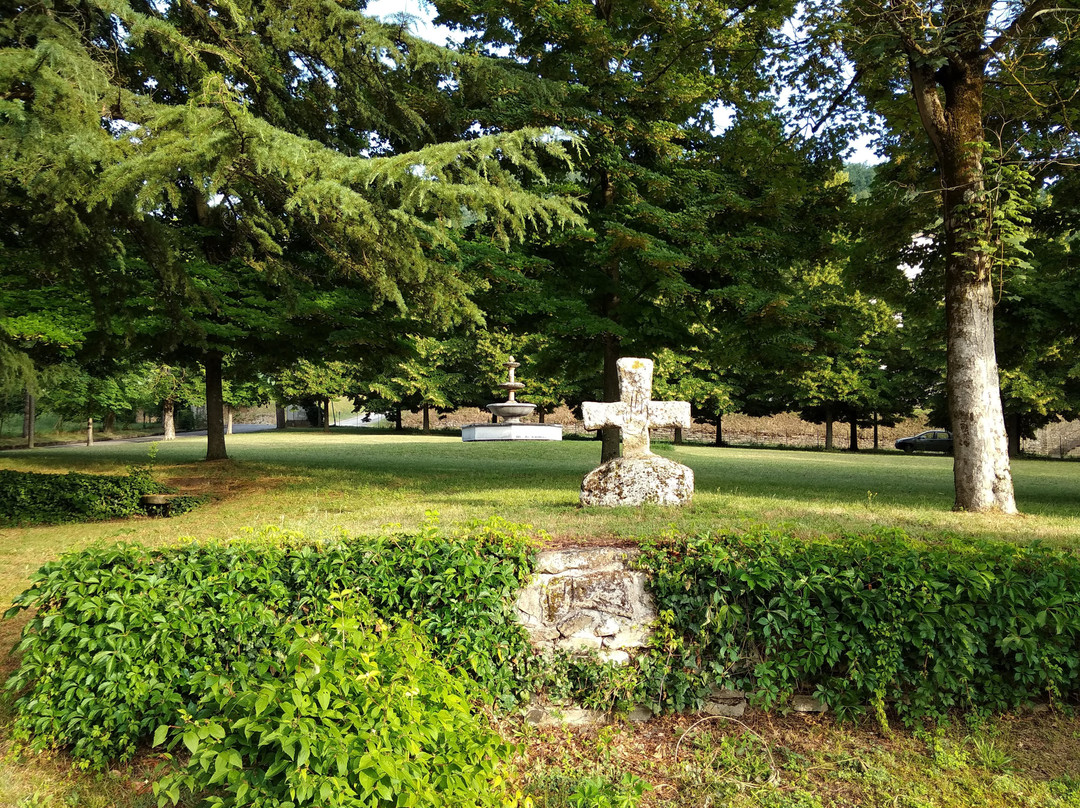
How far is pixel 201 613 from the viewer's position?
13.5 ft

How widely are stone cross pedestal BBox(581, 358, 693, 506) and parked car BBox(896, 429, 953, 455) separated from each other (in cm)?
3075

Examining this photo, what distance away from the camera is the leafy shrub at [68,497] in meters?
9.37

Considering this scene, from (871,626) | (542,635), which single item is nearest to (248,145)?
(542,635)

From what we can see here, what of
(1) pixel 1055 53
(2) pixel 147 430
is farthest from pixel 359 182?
(2) pixel 147 430

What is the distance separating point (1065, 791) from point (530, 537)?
11.6 feet

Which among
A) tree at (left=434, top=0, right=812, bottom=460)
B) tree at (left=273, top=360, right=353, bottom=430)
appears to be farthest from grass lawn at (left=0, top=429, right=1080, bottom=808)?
tree at (left=273, top=360, right=353, bottom=430)

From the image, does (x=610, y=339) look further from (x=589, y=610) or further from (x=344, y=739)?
(x=344, y=739)

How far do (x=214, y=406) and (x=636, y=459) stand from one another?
10.4 metres

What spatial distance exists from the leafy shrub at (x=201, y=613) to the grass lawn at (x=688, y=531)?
13.6 inches

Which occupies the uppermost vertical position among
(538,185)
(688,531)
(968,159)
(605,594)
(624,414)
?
(538,185)

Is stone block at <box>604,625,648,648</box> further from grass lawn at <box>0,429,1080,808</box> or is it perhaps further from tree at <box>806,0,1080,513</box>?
tree at <box>806,0,1080,513</box>

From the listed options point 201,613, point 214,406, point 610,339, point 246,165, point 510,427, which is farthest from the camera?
point 510,427

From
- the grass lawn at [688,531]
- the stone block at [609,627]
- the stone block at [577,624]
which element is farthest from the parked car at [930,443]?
the stone block at [577,624]

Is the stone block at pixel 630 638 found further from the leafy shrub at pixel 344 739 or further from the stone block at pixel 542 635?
the leafy shrub at pixel 344 739
